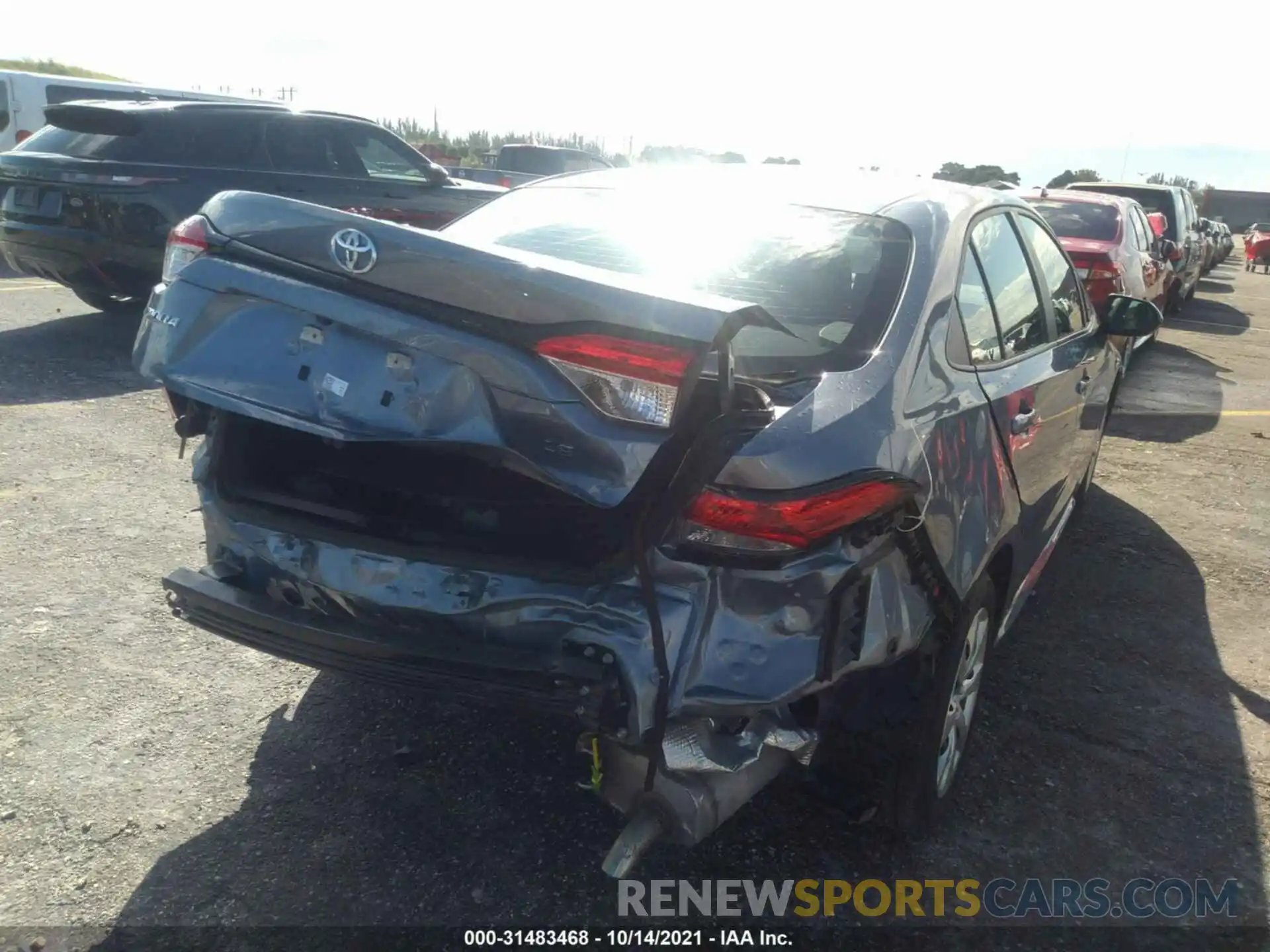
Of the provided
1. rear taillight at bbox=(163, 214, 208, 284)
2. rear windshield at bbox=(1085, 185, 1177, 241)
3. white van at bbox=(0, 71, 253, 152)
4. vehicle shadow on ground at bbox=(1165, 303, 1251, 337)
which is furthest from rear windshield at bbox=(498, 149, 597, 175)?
rear taillight at bbox=(163, 214, 208, 284)

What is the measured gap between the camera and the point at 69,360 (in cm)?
755

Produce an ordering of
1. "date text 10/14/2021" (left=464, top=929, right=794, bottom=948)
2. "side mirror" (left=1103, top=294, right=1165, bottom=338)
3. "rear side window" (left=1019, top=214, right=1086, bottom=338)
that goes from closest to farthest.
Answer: "date text 10/14/2021" (left=464, top=929, right=794, bottom=948) → "rear side window" (left=1019, top=214, right=1086, bottom=338) → "side mirror" (left=1103, top=294, right=1165, bottom=338)

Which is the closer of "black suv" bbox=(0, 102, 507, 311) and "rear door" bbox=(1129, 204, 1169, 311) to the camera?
"black suv" bbox=(0, 102, 507, 311)

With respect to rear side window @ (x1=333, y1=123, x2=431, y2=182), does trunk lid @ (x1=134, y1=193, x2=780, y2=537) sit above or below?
below

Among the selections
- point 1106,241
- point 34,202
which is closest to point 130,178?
point 34,202

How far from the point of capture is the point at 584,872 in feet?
8.64

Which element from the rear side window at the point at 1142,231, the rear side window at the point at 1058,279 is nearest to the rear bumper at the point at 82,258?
the rear side window at the point at 1058,279

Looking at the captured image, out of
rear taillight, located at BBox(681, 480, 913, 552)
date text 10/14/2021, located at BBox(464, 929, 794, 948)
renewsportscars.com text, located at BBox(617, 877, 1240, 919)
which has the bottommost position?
date text 10/14/2021, located at BBox(464, 929, 794, 948)

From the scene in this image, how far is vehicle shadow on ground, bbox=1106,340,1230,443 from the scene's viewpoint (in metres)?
7.86

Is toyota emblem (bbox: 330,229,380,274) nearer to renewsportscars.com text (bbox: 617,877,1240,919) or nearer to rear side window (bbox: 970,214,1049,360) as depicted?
renewsportscars.com text (bbox: 617,877,1240,919)

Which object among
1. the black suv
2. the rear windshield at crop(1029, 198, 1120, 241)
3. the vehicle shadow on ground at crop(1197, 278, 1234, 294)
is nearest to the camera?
the black suv

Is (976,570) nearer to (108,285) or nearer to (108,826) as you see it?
(108,826)

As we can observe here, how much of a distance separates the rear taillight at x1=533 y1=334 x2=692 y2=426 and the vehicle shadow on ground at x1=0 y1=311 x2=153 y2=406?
5135 millimetres

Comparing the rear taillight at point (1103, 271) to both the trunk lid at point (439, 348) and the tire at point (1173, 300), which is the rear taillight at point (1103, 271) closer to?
the tire at point (1173, 300)
